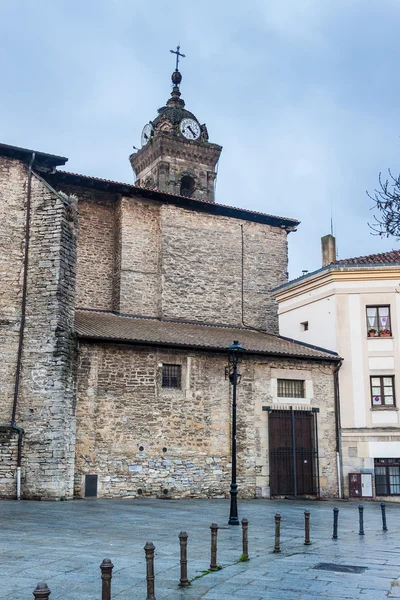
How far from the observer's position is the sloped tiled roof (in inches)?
965

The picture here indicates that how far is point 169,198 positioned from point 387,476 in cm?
1338

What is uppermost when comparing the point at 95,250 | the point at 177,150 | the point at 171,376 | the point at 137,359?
the point at 177,150

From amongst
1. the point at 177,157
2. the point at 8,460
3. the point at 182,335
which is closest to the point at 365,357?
the point at 182,335

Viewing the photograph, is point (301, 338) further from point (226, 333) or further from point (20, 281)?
point (20, 281)

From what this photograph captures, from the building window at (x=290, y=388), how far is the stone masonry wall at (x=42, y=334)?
733 cm

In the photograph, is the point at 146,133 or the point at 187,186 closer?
the point at 187,186

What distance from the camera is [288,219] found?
1150 inches

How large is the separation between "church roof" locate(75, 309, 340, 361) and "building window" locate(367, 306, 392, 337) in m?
1.68

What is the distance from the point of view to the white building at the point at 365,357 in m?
22.8

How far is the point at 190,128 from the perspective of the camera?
37.6m

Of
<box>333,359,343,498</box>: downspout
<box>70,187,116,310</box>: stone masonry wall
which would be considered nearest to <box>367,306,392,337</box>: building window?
<box>333,359,343,498</box>: downspout

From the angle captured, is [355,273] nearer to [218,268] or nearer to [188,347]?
[218,268]

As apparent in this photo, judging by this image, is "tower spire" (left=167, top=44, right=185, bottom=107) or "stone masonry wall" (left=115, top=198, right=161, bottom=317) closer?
"stone masonry wall" (left=115, top=198, right=161, bottom=317)

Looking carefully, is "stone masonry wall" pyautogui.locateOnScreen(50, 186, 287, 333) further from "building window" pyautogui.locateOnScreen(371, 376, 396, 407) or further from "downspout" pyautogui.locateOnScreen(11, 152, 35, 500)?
"building window" pyautogui.locateOnScreen(371, 376, 396, 407)
